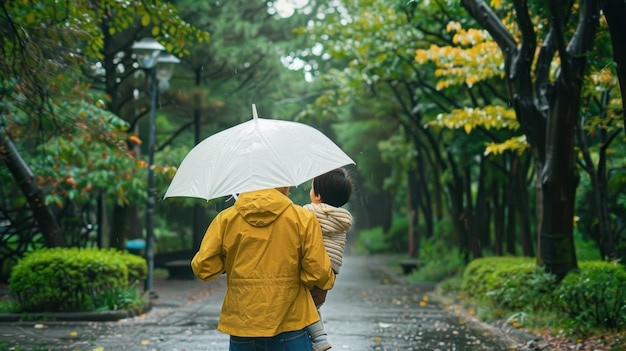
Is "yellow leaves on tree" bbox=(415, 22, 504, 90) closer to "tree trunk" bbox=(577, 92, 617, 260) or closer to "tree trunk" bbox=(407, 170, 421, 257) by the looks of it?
"tree trunk" bbox=(577, 92, 617, 260)

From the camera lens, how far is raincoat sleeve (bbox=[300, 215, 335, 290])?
4.43 metres

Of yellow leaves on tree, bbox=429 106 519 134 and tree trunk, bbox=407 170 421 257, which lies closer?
yellow leaves on tree, bbox=429 106 519 134

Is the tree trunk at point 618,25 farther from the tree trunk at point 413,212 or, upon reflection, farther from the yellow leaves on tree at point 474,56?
the tree trunk at point 413,212

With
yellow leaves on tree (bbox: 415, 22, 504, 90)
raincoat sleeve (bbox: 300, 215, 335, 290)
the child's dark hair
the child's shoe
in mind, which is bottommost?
the child's shoe

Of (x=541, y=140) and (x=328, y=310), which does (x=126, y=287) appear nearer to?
(x=328, y=310)

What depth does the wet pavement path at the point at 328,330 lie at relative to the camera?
31.7 ft

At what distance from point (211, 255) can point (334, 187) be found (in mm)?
1049

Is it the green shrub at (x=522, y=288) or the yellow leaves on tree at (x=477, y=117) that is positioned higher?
the yellow leaves on tree at (x=477, y=117)

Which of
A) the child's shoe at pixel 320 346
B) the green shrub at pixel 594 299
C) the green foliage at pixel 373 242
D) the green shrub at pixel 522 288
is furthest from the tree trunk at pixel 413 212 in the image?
the child's shoe at pixel 320 346

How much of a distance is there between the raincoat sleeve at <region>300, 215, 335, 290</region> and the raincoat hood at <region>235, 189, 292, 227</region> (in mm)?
176

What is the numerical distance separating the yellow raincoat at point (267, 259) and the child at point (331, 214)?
1.22ft

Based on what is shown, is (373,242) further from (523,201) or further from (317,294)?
(317,294)

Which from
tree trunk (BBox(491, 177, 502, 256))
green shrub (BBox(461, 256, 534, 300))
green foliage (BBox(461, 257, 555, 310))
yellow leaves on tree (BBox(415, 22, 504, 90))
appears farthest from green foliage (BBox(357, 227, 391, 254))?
yellow leaves on tree (BBox(415, 22, 504, 90))

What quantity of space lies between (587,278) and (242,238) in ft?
21.7
